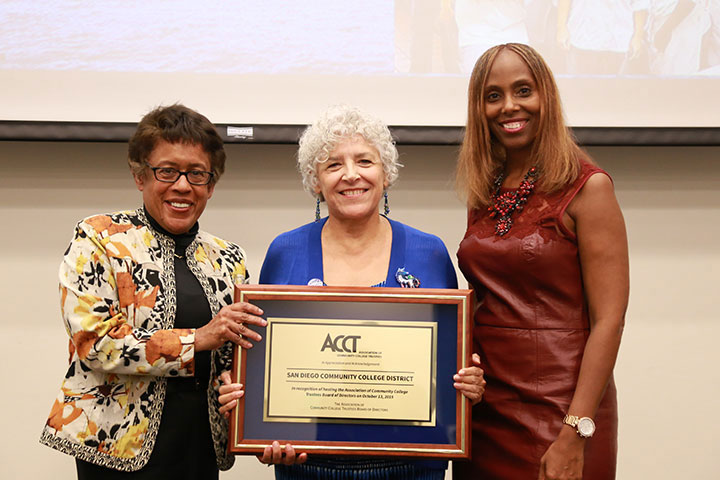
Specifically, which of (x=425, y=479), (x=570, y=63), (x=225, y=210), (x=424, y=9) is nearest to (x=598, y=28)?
(x=570, y=63)

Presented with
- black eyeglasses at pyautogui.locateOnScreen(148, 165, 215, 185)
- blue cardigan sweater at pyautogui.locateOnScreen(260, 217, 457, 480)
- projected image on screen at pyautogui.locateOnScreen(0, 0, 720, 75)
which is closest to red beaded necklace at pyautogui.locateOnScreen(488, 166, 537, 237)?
blue cardigan sweater at pyautogui.locateOnScreen(260, 217, 457, 480)

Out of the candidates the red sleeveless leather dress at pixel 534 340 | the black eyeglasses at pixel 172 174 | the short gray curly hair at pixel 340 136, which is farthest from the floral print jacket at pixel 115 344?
the red sleeveless leather dress at pixel 534 340

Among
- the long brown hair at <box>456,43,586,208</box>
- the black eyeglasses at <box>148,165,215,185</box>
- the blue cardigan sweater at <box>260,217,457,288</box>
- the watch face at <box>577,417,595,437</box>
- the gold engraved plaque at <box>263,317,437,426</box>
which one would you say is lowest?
the watch face at <box>577,417,595,437</box>

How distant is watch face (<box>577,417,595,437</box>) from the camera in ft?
4.51

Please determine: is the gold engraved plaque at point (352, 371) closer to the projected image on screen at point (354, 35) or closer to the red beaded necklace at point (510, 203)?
the red beaded necklace at point (510, 203)

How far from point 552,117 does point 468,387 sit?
74 cm

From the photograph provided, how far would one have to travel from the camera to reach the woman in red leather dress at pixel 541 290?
1.40 m

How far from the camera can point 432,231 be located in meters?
2.70

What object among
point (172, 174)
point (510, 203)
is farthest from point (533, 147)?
point (172, 174)

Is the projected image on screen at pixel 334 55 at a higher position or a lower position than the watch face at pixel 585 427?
higher

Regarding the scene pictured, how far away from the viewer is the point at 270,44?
8.10 ft

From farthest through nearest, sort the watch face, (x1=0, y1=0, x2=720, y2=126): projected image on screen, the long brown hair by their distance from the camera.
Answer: (x1=0, y1=0, x2=720, y2=126): projected image on screen, the long brown hair, the watch face

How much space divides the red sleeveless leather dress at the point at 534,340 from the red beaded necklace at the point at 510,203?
19mm

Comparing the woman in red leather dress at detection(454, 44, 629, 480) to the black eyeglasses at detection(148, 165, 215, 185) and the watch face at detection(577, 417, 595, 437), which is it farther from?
the black eyeglasses at detection(148, 165, 215, 185)
